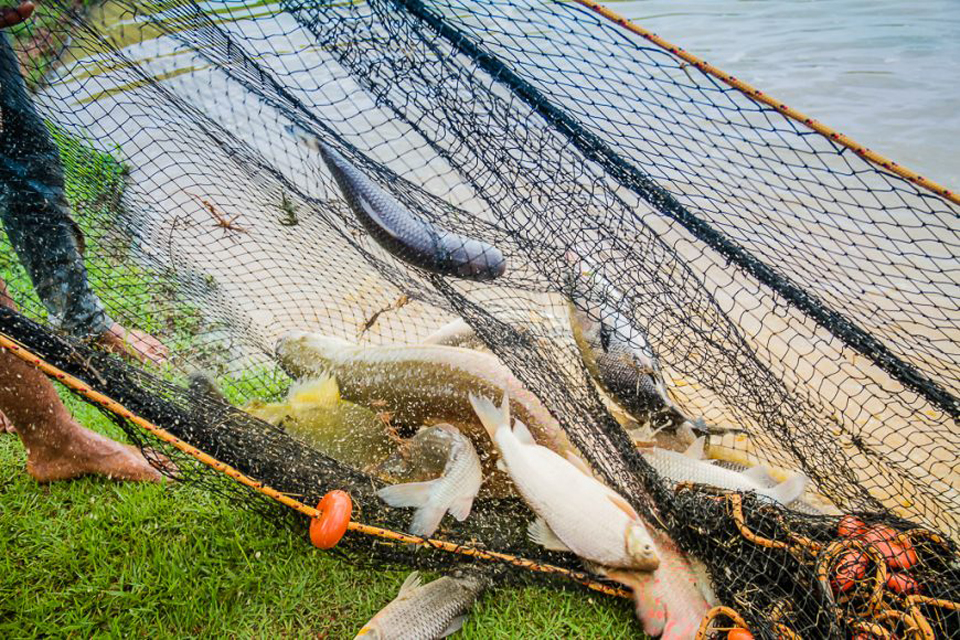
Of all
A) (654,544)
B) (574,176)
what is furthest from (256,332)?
(654,544)

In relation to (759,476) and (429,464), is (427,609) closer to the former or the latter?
(429,464)

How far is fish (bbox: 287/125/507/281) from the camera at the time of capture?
9.09 ft

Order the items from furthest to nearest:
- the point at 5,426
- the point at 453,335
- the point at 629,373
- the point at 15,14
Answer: the point at 5,426, the point at 453,335, the point at 629,373, the point at 15,14

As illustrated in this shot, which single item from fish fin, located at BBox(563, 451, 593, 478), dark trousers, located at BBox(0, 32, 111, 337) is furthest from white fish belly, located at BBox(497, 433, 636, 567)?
dark trousers, located at BBox(0, 32, 111, 337)

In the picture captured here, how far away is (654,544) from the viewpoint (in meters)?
2.58

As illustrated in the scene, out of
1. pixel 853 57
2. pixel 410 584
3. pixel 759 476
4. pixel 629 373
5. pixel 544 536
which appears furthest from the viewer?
pixel 853 57

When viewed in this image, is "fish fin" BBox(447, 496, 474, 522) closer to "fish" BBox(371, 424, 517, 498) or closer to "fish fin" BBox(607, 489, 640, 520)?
"fish" BBox(371, 424, 517, 498)

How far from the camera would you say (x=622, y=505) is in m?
2.59

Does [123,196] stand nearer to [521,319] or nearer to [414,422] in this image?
[414,422]

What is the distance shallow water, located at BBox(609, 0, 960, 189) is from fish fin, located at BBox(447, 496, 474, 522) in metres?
6.44

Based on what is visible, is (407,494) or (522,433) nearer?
(407,494)

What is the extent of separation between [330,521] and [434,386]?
1.06 metres

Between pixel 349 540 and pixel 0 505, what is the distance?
210cm

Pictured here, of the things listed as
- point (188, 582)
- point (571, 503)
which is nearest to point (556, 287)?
point (571, 503)
